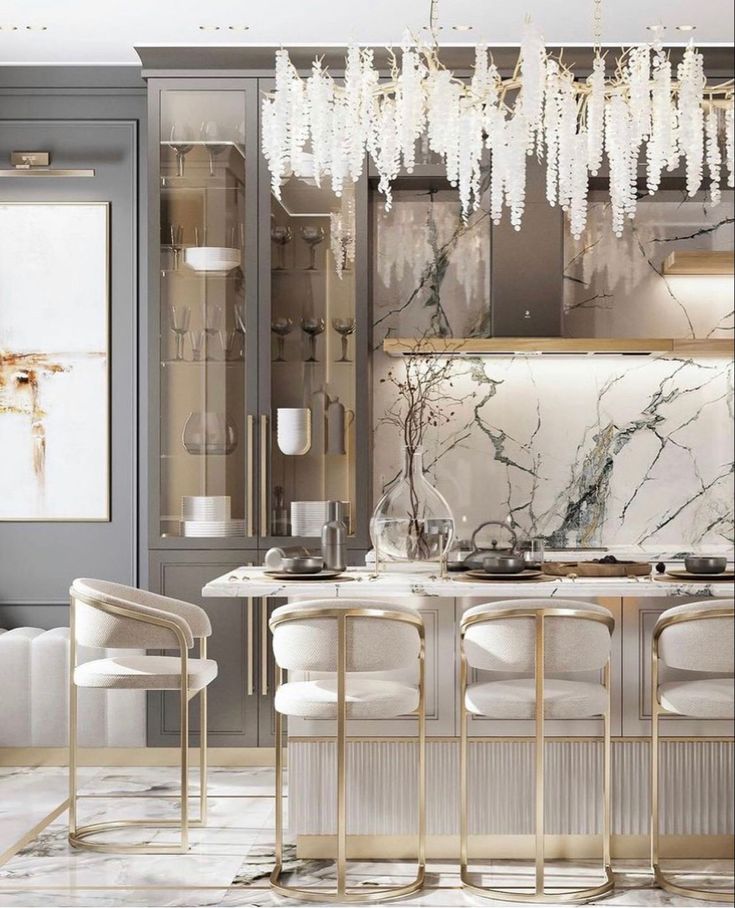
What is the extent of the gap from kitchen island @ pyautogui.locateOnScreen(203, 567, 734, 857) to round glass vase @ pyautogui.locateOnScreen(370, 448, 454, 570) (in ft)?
0.19

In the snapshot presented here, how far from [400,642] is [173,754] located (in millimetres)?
1523

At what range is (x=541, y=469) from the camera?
151 inches

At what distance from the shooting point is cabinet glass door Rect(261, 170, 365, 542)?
3.50m

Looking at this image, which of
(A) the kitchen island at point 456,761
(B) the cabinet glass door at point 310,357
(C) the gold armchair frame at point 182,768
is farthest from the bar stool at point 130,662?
(B) the cabinet glass door at point 310,357

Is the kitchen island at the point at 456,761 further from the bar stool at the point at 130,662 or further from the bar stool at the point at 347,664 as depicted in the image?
the bar stool at the point at 130,662

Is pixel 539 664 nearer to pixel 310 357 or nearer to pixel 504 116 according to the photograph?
pixel 504 116

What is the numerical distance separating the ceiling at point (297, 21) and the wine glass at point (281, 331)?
0.89 metres

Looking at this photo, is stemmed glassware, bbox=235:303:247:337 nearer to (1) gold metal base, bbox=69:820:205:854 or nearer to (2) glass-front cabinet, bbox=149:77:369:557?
(2) glass-front cabinet, bbox=149:77:369:557

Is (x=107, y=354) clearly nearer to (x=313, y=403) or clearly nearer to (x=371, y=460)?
(x=313, y=403)

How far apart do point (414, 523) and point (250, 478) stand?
1.13 m

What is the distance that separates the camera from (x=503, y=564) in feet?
8.02

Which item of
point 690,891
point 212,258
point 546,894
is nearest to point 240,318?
point 212,258

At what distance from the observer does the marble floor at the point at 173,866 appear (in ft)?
7.75

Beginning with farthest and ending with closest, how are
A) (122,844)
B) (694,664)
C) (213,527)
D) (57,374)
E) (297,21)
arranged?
(57,374) < (213,527) < (297,21) < (122,844) < (694,664)
